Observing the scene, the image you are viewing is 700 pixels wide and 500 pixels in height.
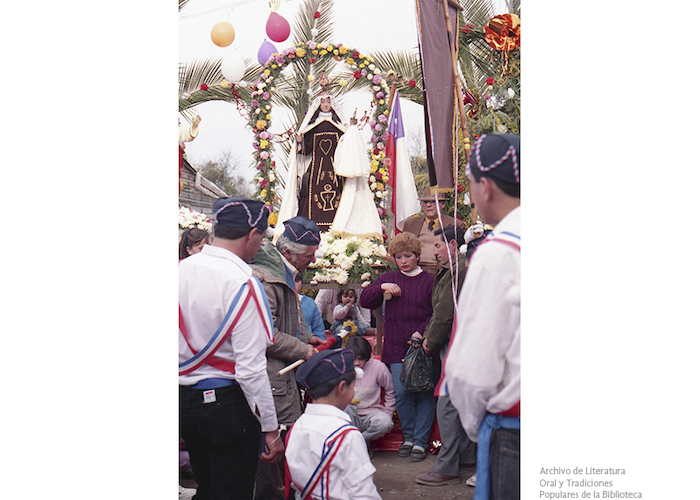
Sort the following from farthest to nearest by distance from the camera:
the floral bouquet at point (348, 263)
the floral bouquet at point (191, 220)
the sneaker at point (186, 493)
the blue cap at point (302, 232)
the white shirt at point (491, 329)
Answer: the floral bouquet at point (348, 263) → the floral bouquet at point (191, 220) → the sneaker at point (186, 493) → the blue cap at point (302, 232) → the white shirt at point (491, 329)

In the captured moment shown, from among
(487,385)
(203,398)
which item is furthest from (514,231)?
(203,398)

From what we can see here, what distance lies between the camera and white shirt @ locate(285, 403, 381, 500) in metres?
2.76

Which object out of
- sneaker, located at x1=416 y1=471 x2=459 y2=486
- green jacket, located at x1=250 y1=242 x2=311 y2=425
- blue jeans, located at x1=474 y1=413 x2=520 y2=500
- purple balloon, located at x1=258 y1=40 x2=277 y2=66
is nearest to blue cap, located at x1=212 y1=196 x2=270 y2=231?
green jacket, located at x1=250 y1=242 x2=311 y2=425

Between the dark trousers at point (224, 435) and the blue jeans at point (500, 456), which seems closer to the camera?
the blue jeans at point (500, 456)

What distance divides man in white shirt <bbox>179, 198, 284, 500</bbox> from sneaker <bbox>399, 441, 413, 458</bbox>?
2.28 m

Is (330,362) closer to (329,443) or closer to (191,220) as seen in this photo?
(329,443)

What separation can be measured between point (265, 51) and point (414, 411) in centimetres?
569

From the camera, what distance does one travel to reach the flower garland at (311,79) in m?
8.17

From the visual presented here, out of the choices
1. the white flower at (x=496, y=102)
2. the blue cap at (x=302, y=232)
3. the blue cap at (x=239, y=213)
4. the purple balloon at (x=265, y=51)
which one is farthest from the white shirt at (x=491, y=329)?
the purple balloon at (x=265, y=51)

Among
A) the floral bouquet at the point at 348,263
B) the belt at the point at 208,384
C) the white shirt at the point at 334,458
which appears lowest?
the white shirt at the point at 334,458

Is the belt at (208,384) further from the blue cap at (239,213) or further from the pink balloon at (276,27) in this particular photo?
the pink balloon at (276,27)
